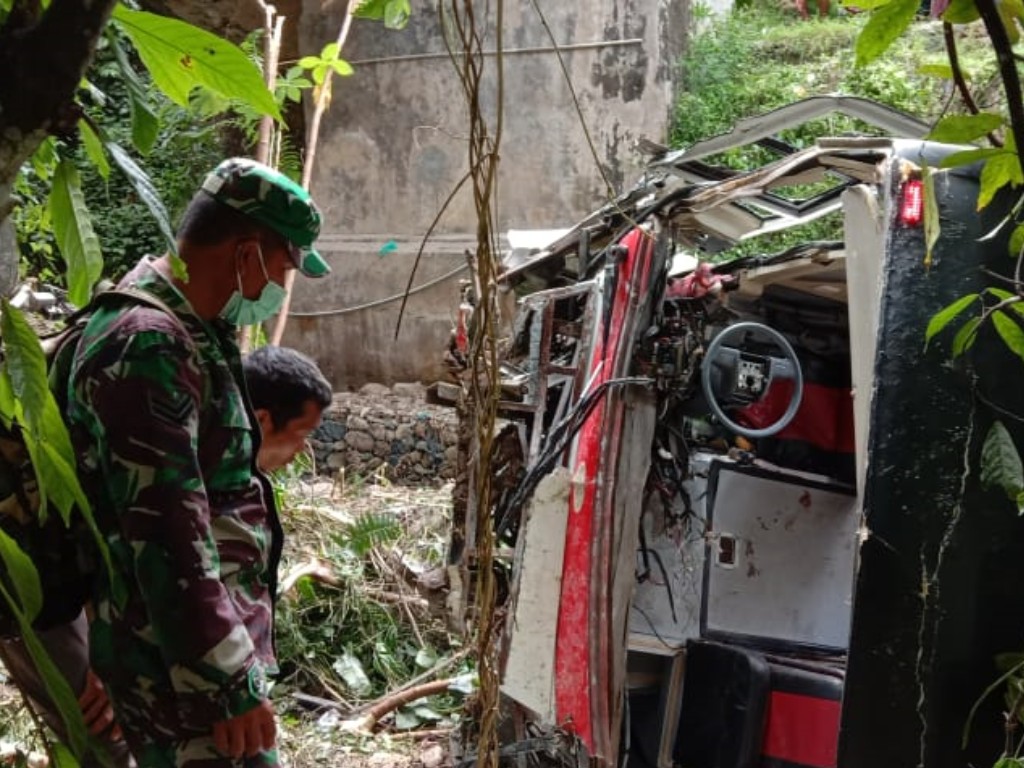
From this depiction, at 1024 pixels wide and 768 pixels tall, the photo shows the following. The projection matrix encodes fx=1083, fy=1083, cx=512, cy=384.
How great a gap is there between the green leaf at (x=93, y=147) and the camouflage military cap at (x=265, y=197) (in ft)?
2.80

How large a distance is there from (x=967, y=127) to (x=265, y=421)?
1.78 m

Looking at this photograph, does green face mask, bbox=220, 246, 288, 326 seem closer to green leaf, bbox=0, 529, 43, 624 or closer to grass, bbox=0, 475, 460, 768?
green leaf, bbox=0, 529, 43, 624

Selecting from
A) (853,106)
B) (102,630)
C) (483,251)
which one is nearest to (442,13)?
(483,251)

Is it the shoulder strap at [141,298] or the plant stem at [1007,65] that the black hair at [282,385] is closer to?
the shoulder strap at [141,298]

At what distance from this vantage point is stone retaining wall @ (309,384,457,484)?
10.4m

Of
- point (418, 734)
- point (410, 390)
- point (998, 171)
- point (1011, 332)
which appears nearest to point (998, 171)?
point (998, 171)

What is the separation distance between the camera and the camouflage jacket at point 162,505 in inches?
71.7

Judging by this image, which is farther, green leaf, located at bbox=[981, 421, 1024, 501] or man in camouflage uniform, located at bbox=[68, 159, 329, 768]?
green leaf, located at bbox=[981, 421, 1024, 501]

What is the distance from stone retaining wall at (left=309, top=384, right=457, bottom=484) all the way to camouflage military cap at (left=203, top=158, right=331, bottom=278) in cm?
830

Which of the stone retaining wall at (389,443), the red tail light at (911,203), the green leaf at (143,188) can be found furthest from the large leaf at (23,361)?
the stone retaining wall at (389,443)

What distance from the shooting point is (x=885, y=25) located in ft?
3.62

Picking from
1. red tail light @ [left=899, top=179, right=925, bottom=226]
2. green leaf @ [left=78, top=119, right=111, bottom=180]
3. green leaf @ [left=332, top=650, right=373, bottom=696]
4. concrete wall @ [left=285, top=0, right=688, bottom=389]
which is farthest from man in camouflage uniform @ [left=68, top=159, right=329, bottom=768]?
concrete wall @ [left=285, top=0, right=688, bottom=389]

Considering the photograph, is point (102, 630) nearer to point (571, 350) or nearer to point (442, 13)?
point (442, 13)

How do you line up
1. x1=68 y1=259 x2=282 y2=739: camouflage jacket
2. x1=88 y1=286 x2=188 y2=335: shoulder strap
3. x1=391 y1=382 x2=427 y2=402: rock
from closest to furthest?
1. x1=68 y1=259 x2=282 y2=739: camouflage jacket
2. x1=88 y1=286 x2=188 y2=335: shoulder strap
3. x1=391 y1=382 x2=427 y2=402: rock
